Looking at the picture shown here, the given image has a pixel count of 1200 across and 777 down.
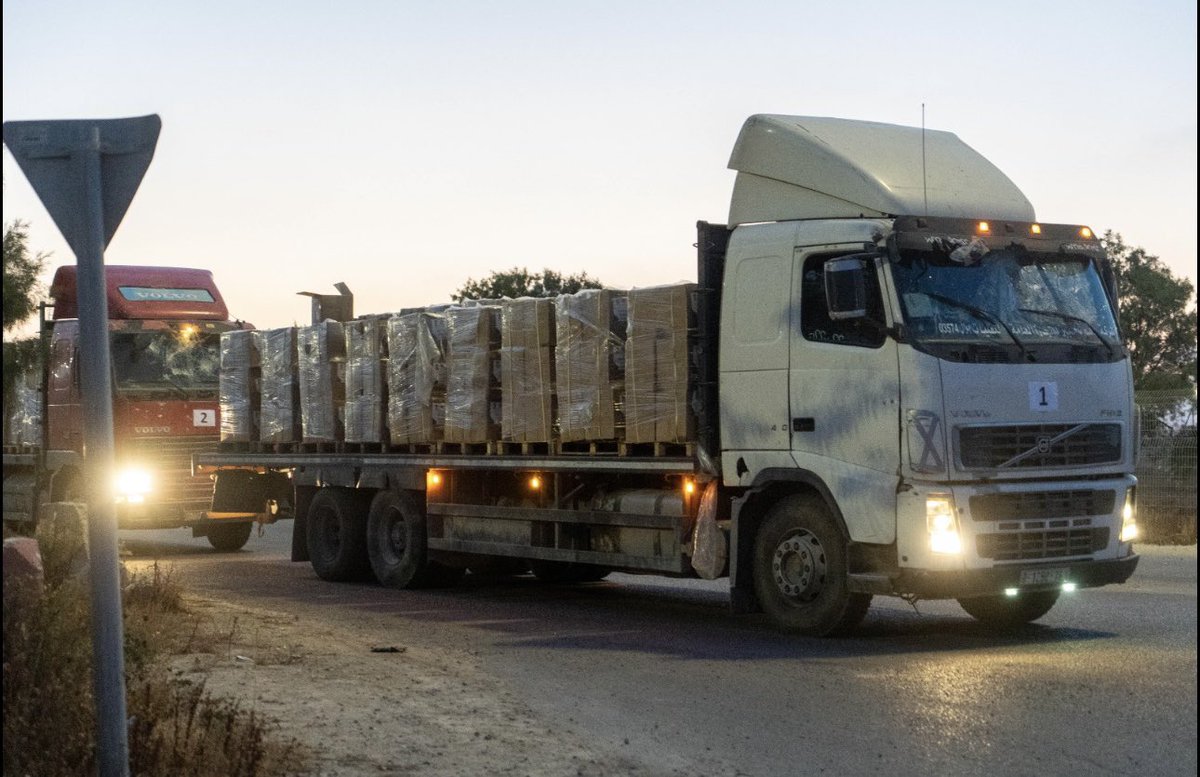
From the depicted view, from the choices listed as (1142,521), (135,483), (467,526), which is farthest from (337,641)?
(1142,521)

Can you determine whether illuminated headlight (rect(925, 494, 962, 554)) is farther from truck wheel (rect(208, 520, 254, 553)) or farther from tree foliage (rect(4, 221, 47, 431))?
truck wheel (rect(208, 520, 254, 553))

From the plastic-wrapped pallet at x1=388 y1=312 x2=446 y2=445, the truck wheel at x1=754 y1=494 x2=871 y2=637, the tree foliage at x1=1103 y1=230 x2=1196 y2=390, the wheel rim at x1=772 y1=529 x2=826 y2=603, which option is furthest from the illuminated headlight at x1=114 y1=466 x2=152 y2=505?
the tree foliage at x1=1103 y1=230 x2=1196 y2=390

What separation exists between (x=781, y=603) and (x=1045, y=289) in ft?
10.1

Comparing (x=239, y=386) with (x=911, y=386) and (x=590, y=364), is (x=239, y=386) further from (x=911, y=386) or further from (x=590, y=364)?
(x=911, y=386)

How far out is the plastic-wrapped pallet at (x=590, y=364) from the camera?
13922mm

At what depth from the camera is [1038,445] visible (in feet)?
38.1

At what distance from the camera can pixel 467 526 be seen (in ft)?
52.8

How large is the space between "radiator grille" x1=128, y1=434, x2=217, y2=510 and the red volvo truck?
13 millimetres

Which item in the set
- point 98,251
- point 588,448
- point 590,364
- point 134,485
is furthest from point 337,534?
point 98,251

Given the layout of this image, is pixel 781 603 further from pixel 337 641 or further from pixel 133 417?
pixel 133 417

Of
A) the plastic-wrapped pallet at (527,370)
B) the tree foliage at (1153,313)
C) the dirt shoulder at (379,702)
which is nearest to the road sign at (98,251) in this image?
the dirt shoulder at (379,702)

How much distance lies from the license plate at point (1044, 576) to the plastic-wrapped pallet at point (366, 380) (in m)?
7.83

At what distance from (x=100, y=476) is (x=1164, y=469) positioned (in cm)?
1935

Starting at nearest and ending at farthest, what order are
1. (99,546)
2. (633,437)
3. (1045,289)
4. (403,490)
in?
(99,546), (1045,289), (633,437), (403,490)
